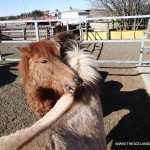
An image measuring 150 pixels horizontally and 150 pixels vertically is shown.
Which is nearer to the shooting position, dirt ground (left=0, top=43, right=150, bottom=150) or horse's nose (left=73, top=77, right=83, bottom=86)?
horse's nose (left=73, top=77, right=83, bottom=86)

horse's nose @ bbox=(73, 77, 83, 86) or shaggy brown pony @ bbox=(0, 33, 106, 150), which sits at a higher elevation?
horse's nose @ bbox=(73, 77, 83, 86)

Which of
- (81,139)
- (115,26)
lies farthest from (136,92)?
(115,26)

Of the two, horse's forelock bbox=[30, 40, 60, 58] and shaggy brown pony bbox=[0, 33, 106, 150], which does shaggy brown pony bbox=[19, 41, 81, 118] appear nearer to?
horse's forelock bbox=[30, 40, 60, 58]

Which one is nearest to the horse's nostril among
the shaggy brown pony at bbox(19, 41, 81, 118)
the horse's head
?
the shaggy brown pony at bbox(19, 41, 81, 118)

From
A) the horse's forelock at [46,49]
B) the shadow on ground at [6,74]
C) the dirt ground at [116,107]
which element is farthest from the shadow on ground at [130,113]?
the shadow on ground at [6,74]

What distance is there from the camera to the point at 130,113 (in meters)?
4.70

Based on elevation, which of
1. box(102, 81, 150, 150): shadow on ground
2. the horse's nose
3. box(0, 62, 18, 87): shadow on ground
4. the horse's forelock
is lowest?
box(102, 81, 150, 150): shadow on ground

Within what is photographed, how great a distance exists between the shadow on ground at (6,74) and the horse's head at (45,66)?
3237 millimetres

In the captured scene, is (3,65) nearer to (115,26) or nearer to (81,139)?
(81,139)

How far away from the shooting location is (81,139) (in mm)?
1896

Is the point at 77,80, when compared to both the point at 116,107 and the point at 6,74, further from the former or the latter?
the point at 6,74

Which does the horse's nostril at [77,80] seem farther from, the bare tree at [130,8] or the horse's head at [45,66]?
the bare tree at [130,8]

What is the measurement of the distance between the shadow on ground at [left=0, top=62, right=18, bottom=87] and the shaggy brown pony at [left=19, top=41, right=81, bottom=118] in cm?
315

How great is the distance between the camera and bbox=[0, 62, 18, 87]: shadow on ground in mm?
6613
